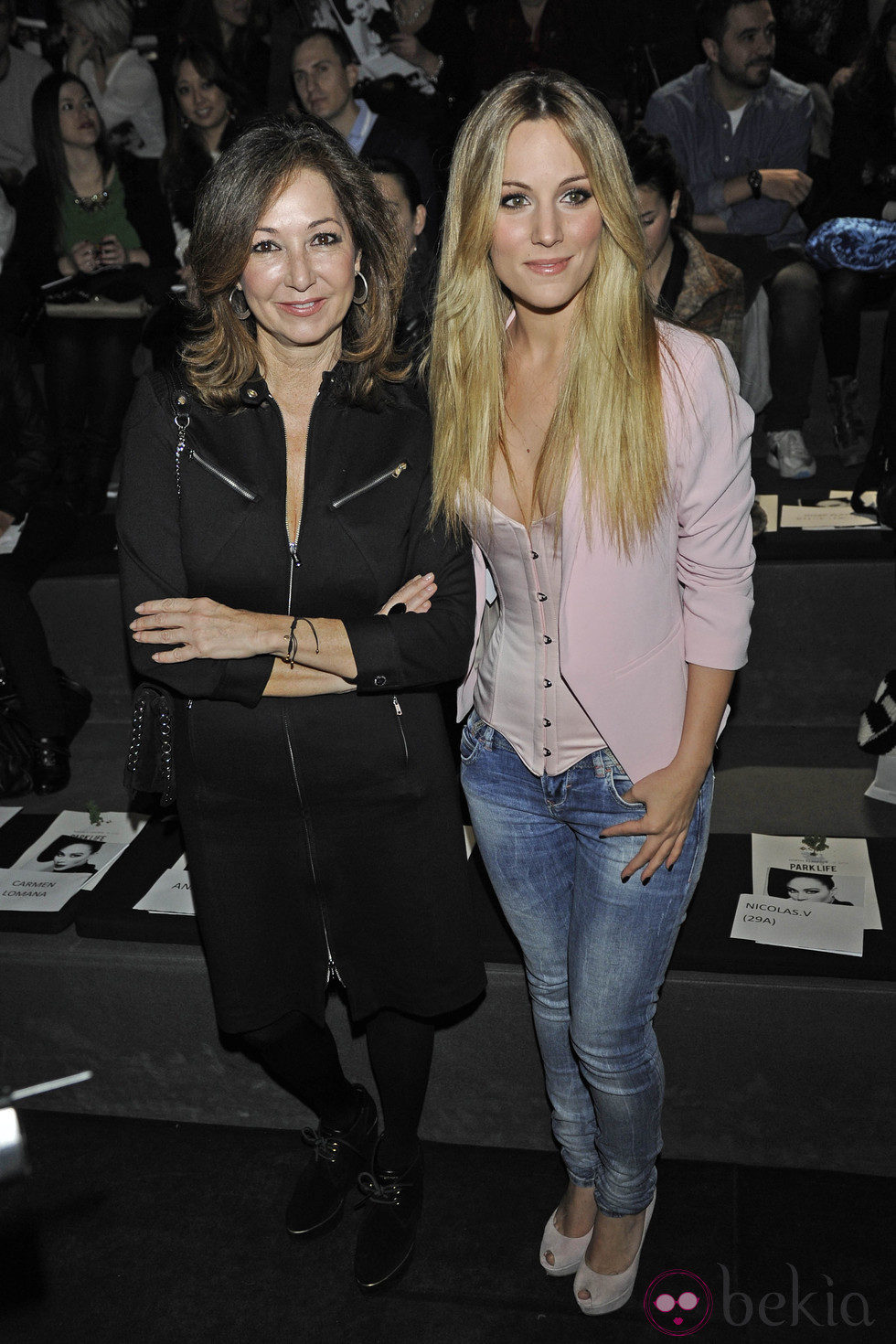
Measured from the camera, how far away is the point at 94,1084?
2500mm

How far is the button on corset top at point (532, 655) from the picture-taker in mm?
1642

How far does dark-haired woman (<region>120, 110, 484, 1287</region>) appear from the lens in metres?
1.67

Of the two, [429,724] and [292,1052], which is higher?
[429,724]

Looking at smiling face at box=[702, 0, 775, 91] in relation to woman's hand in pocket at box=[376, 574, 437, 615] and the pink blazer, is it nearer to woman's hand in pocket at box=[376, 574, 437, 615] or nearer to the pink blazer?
the pink blazer

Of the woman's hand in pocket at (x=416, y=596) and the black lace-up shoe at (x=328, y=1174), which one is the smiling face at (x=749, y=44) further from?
the black lace-up shoe at (x=328, y=1174)

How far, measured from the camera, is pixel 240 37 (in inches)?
183

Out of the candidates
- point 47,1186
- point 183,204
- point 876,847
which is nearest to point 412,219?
point 183,204

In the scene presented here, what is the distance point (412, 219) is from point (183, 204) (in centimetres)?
127

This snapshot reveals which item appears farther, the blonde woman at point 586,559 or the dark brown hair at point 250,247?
the dark brown hair at point 250,247

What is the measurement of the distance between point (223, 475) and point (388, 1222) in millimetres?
1386

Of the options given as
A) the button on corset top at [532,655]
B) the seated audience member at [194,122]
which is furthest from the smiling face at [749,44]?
the button on corset top at [532,655]

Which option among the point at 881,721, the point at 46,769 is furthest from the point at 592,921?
the point at 46,769

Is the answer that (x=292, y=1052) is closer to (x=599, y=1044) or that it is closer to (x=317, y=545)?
(x=599, y=1044)

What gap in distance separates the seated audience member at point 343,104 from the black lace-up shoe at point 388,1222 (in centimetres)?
318
